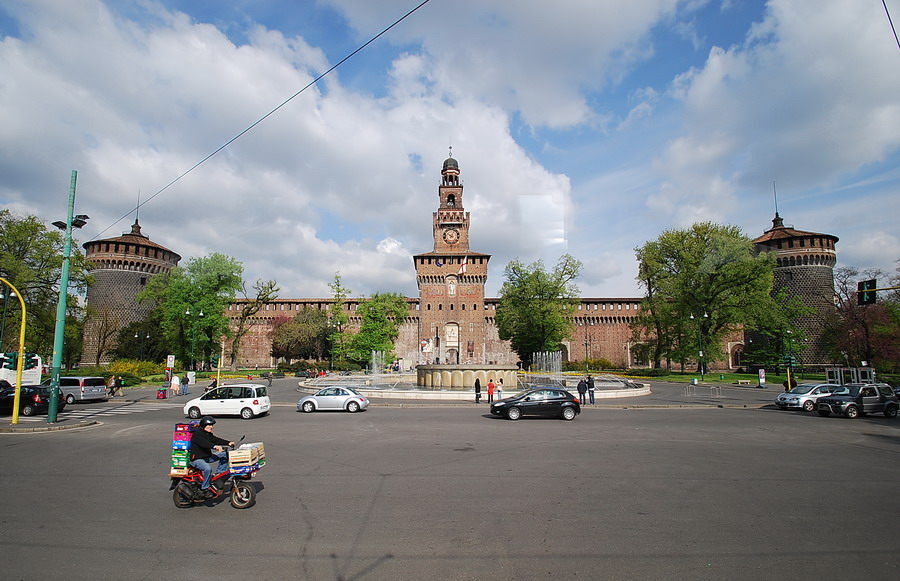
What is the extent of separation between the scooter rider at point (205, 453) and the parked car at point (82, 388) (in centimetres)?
2356

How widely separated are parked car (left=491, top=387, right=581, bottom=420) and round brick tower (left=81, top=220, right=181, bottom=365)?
65.9 meters

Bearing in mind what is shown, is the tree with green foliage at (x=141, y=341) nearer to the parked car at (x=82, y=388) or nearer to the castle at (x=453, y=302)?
the castle at (x=453, y=302)

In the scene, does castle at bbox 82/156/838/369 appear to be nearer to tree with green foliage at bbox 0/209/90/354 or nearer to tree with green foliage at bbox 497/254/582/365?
tree with green foliage at bbox 497/254/582/365

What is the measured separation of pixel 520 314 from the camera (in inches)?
2327

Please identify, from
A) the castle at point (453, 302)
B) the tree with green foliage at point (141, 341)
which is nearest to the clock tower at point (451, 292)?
the castle at point (453, 302)

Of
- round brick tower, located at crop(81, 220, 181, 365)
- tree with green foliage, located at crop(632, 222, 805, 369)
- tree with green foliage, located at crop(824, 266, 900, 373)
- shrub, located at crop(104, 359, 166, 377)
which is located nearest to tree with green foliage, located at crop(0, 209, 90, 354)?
shrub, located at crop(104, 359, 166, 377)

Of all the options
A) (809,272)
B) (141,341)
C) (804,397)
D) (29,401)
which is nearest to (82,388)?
(29,401)

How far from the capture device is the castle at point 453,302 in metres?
66.4

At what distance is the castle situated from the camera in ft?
218

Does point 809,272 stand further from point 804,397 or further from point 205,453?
point 205,453

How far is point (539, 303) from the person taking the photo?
5759cm

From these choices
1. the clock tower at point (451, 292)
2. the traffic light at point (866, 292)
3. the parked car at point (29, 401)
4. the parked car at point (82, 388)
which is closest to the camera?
the traffic light at point (866, 292)

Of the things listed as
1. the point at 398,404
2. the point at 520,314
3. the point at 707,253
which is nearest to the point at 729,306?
the point at 707,253

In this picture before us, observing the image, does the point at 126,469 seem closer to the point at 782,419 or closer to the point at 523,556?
the point at 523,556
